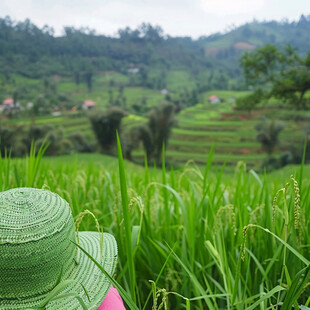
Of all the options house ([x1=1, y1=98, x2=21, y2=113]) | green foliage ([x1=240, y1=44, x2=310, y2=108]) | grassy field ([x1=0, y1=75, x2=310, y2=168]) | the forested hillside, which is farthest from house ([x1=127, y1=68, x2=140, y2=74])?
green foliage ([x1=240, y1=44, x2=310, y2=108])

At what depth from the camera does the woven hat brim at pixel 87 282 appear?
775mm

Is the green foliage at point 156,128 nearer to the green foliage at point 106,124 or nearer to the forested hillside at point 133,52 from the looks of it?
the green foliage at point 106,124

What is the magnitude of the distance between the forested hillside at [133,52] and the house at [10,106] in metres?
7.72

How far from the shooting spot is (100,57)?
59531 mm

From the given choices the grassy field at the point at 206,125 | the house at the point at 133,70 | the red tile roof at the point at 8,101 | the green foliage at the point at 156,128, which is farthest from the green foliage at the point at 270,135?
the red tile roof at the point at 8,101

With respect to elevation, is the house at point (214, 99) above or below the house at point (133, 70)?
below

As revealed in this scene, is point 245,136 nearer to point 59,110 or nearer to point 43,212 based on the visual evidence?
point 59,110

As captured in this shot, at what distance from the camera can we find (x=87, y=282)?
838 millimetres

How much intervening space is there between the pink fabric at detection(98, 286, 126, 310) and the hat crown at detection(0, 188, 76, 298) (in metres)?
0.13

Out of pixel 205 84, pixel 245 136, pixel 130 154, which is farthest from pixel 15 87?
pixel 245 136

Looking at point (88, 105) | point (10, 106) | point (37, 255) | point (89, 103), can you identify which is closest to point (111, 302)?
point (37, 255)

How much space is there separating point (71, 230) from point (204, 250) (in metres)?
0.58

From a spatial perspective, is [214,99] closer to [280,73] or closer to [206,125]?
[206,125]

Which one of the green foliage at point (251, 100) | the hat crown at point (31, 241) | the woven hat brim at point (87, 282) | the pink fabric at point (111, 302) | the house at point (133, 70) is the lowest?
the green foliage at point (251, 100)
